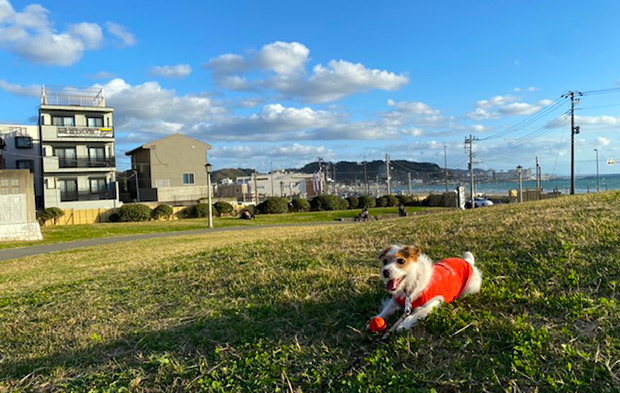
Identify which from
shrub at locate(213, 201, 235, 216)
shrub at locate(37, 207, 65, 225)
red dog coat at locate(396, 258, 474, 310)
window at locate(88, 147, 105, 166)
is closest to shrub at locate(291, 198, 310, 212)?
shrub at locate(213, 201, 235, 216)

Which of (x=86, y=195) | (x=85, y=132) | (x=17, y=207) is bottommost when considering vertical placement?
(x=17, y=207)

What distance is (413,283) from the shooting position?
299 centimetres

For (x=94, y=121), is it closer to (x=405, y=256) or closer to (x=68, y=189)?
(x=68, y=189)

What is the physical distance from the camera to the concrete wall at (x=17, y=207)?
20.1 meters

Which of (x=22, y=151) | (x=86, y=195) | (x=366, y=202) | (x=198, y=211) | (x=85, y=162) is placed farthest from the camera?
(x=366, y=202)

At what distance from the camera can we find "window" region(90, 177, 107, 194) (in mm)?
40000

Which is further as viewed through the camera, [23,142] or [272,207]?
[23,142]

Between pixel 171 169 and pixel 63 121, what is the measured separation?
12.3m

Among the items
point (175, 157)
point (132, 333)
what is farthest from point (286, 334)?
point (175, 157)

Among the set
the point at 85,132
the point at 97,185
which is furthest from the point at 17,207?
the point at 85,132

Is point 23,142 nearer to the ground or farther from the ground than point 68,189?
farther from the ground

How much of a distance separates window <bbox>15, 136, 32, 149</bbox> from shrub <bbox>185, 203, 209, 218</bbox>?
19835mm

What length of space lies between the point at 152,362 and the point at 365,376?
1.61 meters

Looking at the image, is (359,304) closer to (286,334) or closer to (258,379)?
(286,334)
